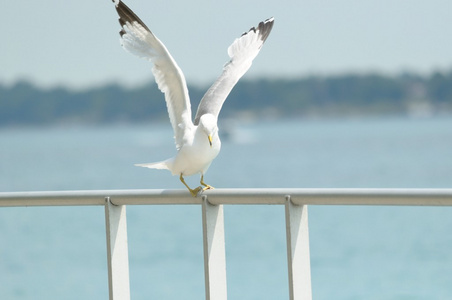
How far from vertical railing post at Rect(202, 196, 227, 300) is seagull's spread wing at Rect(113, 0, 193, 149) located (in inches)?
44.4

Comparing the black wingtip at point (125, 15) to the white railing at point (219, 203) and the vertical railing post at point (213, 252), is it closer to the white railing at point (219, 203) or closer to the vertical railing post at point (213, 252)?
the white railing at point (219, 203)

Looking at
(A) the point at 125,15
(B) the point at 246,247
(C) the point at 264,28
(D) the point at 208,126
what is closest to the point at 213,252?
(D) the point at 208,126

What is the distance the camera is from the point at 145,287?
40.3 feet

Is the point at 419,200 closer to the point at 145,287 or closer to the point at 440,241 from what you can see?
the point at 145,287

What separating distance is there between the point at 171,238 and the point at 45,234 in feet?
10.0

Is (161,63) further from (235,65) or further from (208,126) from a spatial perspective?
(235,65)

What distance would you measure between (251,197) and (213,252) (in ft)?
0.66

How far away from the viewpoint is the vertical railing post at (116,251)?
247 cm

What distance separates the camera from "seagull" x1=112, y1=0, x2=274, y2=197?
331 cm

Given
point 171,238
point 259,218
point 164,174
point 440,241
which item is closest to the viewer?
point 440,241

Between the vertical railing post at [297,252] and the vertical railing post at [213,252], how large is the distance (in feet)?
0.75

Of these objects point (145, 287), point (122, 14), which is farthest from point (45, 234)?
point (122, 14)

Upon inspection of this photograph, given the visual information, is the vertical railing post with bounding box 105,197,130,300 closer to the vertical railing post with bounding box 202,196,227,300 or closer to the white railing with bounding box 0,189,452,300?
the white railing with bounding box 0,189,452,300

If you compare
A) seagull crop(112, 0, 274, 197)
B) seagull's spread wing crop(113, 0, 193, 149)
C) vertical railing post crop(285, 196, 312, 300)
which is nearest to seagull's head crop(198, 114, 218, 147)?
seagull crop(112, 0, 274, 197)
